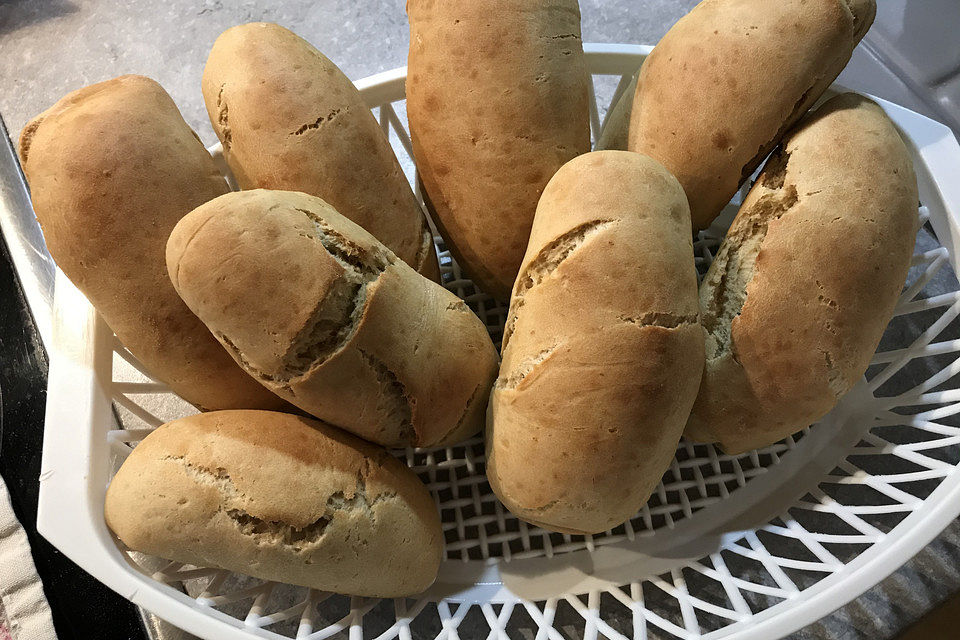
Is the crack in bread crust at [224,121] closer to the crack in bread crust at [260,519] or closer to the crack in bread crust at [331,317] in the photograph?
the crack in bread crust at [331,317]

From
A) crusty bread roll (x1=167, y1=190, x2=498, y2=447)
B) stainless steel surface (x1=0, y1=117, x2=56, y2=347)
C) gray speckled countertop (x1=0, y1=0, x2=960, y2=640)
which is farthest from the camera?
gray speckled countertop (x1=0, y1=0, x2=960, y2=640)

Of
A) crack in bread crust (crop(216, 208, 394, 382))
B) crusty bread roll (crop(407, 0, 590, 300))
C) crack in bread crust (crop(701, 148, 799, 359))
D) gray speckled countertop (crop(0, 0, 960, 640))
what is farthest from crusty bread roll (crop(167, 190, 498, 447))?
gray speckled countertop (crop(0, 0, 960, 640))

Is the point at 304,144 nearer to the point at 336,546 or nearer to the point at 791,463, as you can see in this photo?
the point at 336,546

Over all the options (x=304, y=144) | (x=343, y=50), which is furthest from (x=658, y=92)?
(x=343, y=50)

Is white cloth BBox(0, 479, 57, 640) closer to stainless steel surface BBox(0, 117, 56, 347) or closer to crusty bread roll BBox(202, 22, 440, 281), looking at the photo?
stainless steel surface BBox(0, 117, 56, 347)

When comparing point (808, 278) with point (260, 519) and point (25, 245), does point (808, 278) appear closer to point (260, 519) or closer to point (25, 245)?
point (260, 519)

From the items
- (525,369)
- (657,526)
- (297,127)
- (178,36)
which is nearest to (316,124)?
(297,127)
